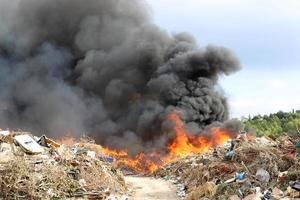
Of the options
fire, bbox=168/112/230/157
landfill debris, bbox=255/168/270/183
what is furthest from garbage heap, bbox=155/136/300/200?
fire, bbox=168/112/230/157

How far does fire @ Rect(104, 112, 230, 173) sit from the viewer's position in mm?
27875

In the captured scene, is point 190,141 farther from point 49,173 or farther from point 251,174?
point 49,173

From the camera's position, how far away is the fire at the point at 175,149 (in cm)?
2789

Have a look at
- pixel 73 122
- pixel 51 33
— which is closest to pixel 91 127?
pixel 73 122

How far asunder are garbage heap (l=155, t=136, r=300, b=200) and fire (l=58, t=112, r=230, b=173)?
11030 mm

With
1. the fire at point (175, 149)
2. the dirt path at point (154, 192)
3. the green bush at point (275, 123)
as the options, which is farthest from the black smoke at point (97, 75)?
the green bush at point (275, 123)

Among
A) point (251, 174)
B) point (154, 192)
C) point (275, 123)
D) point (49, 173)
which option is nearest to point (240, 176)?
point (251, 174)

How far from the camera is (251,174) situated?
13.5 meters

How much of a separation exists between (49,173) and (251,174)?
6076 millimetres

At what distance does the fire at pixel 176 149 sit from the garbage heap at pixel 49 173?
36.3ft

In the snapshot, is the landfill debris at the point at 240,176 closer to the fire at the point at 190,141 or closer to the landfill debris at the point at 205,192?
the landfill debris at the point at 205,192

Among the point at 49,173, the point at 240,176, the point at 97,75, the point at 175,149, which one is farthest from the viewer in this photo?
the point at 97,75

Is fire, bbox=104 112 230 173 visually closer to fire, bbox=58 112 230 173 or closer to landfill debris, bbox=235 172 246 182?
fire, bbox=58 112 230 173

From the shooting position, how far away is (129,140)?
1211 inches
